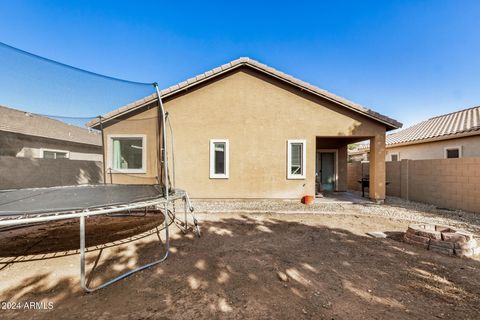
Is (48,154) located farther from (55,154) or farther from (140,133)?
(140,133)

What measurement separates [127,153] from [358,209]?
23.0 ft

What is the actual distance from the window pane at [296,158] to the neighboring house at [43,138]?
20.2 ft

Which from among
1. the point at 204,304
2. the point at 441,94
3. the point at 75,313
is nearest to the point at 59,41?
the point at 75,313

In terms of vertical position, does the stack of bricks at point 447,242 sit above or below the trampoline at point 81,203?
below

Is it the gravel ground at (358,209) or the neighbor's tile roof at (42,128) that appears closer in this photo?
the neighbor's tile roof at (42,128)

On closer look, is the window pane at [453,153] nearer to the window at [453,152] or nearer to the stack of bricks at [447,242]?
the window at [453,152]

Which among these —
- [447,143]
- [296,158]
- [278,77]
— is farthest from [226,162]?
[447,143]

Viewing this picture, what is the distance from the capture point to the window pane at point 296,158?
7.88m

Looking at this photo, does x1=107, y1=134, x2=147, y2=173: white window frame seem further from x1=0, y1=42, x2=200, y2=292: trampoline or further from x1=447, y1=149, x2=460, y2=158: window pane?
x1=447, y1=149, x2=460, y2=158: window pane

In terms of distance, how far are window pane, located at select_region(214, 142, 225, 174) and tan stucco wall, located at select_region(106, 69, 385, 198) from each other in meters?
0.32

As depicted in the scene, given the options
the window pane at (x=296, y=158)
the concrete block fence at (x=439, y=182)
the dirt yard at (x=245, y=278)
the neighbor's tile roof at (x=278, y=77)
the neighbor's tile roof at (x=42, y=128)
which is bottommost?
the dirt yard at (x=245, y=278)

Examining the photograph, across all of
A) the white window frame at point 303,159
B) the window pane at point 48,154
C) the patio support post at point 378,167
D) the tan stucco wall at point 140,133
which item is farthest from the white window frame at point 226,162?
the patio support post at point 378,167

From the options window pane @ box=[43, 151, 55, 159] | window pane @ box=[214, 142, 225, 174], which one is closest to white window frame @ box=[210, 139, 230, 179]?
window pane @ box=[214, 142, 225, 174]

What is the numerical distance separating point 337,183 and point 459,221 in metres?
5.11
